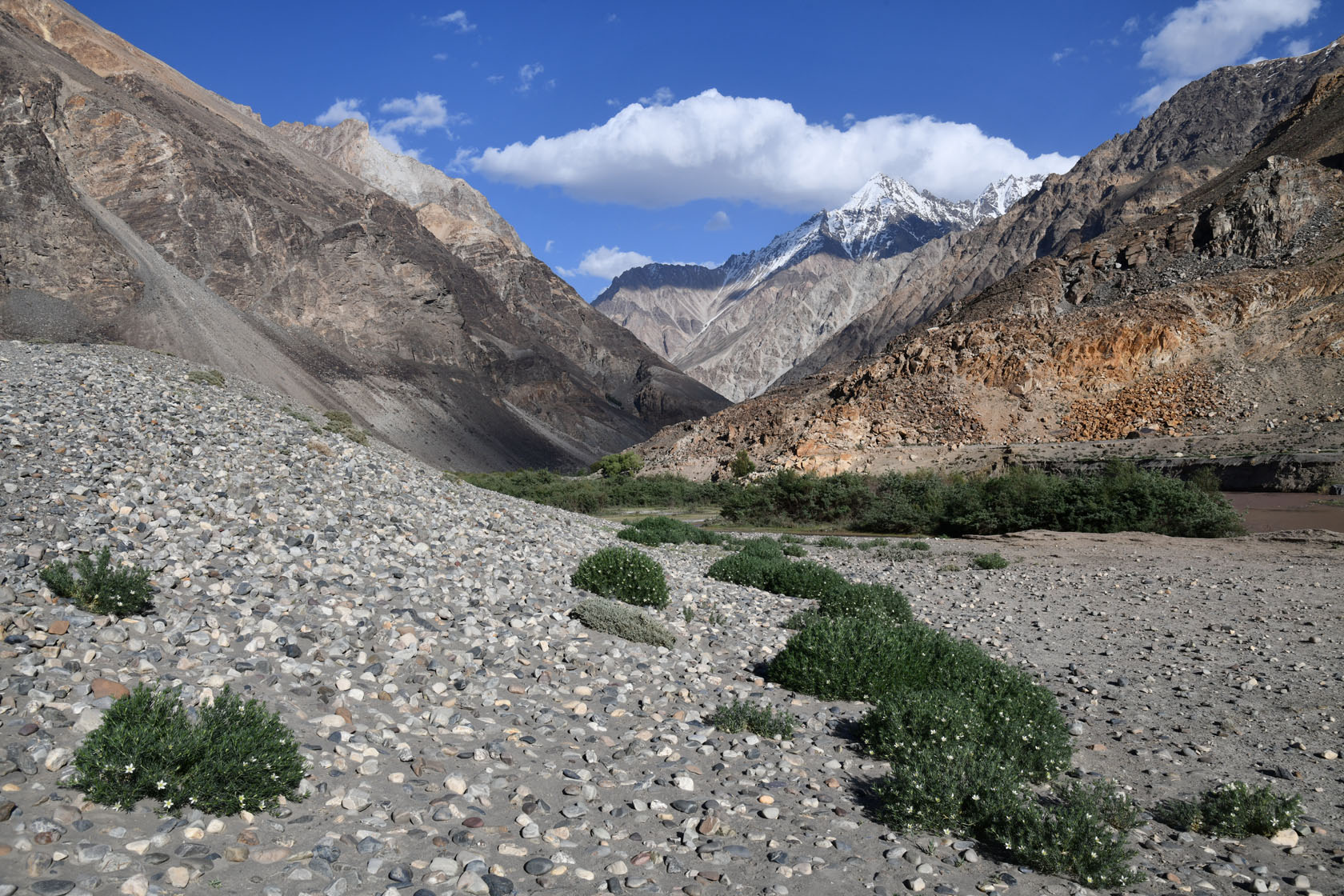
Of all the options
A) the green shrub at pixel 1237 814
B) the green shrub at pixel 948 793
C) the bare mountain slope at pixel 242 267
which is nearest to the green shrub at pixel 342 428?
the green shrub at pixel 948 793

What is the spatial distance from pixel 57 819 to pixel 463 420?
314ft

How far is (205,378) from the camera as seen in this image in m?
17.7

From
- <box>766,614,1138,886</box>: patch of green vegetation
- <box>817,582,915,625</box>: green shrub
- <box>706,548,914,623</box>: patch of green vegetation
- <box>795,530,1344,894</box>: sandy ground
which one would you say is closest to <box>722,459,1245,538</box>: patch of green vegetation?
<box>795,530,1344,894</box>: sandy ground

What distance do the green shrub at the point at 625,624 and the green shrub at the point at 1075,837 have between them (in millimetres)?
4600

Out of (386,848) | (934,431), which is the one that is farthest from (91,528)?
(934,431)

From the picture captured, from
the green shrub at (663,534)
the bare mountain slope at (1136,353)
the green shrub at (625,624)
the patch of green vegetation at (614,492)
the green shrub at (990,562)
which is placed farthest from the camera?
the patch of green vegetation at (614,492)

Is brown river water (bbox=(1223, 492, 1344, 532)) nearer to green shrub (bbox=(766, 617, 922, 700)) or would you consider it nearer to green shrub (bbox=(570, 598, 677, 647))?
green shrub (bbox=(766, 617, 922, 700))

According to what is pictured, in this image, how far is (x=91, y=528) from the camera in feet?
25.8

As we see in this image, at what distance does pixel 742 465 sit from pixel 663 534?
103ft

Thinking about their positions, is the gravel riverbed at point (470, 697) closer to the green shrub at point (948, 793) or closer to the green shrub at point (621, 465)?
the green shrub at point (948, 793)

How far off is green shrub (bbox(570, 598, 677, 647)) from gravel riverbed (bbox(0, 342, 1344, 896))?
0.23 m

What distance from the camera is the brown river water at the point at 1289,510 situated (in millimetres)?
25641

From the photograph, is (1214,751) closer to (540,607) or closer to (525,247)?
(540,607)

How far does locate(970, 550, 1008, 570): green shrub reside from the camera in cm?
1986
